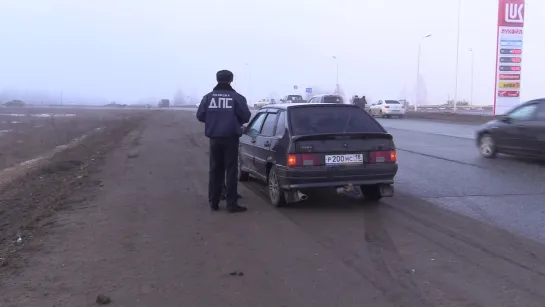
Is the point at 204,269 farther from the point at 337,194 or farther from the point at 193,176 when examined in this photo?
the point at 193,176

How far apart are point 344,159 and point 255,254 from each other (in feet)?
8.27

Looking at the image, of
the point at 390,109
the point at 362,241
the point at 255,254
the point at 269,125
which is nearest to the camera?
the point at 255,254

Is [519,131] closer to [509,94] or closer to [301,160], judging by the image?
[301,160]

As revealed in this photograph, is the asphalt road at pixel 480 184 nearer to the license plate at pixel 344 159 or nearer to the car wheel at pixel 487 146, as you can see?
the car wheel at pixel 487 146

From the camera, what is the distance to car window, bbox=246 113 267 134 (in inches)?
375

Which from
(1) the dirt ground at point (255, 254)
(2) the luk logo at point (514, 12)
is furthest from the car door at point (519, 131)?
(2) the luk logo at point (514, 12)

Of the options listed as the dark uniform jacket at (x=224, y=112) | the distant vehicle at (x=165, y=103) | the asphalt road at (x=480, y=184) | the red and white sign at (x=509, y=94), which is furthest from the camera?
the distant vehicle at (x=165, y=103)

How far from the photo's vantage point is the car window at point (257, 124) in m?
9.53

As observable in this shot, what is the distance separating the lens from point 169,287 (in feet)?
15.9

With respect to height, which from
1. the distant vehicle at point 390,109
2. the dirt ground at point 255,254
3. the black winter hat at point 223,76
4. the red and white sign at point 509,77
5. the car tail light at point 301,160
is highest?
the red and white sign at point 509,77

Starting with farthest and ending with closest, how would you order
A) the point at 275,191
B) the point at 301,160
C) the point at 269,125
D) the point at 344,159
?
the point at 269,125 < the point at 275,191 < the point at 344,159 < the point at 301,160

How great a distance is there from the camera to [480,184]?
1019 centimetres

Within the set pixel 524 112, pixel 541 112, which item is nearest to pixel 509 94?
pixel 524 112

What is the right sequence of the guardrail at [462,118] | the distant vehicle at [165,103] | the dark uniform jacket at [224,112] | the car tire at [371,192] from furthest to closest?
the distant vehicle at [165,103] → the guardrail at [462,118] → the car tire at [371,192] → the dark uniform jacket at [224,112]
